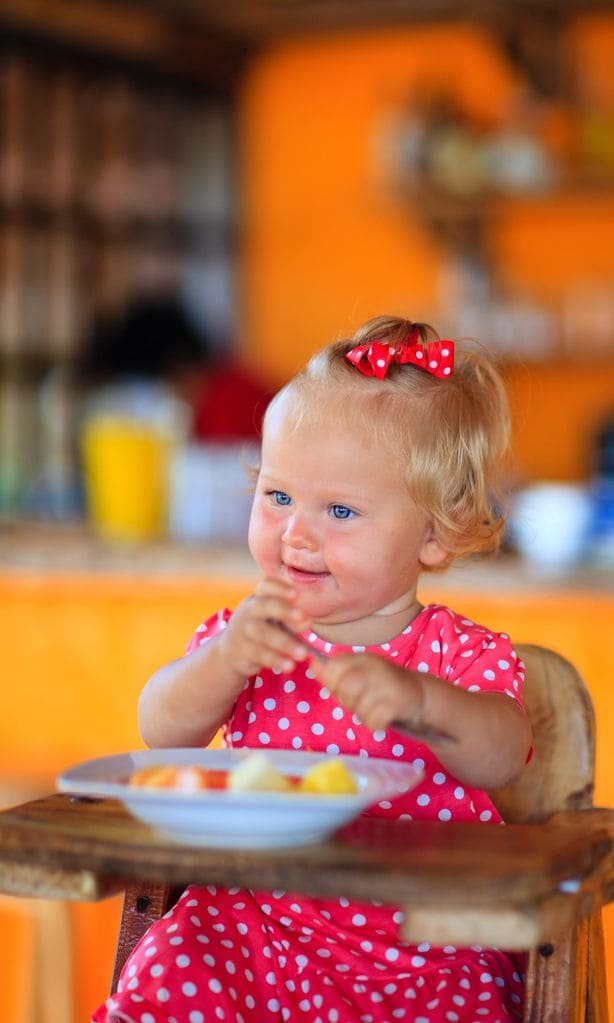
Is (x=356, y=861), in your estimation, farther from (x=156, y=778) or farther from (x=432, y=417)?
(x=432, y=417)

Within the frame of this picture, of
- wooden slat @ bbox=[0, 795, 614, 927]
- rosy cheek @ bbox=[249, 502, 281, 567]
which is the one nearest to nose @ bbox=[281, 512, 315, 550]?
rosy cheek @ bbox=[249, 502, 281, 567]

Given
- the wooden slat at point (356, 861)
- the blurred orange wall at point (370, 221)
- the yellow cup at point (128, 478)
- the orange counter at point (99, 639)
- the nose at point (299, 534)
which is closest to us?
the wooden slat at point (356, 861)

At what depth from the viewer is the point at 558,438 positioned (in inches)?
211

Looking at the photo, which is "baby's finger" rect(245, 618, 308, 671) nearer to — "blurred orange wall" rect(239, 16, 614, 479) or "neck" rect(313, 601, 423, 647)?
"neck" rect(313, 601, 423, 647)

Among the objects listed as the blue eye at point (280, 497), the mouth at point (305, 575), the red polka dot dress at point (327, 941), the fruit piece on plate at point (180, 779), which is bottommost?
the red polka dot dress at point (327, 941)

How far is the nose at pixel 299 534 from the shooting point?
129 cm

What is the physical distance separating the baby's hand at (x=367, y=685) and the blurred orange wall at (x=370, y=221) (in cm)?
397

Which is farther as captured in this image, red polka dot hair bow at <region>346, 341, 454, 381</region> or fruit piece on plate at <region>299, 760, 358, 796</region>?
red polka dot hair bow at <region>346, 341, 454, 381</region>

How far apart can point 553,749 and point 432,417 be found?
351 mm

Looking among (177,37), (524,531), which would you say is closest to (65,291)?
(177,37)

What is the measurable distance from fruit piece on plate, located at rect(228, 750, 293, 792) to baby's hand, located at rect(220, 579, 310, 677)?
12 centimetres

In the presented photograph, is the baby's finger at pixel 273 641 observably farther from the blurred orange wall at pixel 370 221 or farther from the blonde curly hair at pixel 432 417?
the blurred orange wall at pixel 370 221

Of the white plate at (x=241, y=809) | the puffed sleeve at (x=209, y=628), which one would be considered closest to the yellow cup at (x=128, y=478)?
the puffed sleeve at (x=209, y=628)

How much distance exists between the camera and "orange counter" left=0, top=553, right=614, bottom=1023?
253 cm
